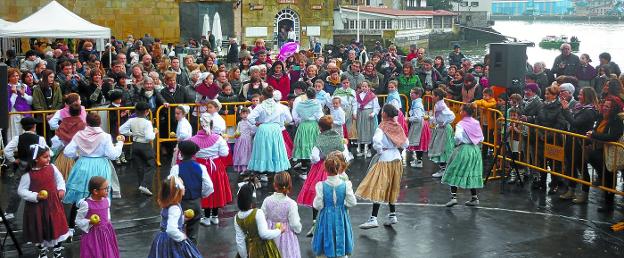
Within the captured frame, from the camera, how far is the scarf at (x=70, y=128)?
996 centimetres

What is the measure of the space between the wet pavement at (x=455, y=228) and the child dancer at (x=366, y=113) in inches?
84.7

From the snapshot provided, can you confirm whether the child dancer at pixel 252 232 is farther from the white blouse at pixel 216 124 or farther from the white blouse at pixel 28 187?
the white blouse at pixel 216 124

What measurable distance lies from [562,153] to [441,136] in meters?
2.08

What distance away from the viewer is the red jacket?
14.6m

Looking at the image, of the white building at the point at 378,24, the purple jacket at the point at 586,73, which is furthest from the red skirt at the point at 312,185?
the white building at the point at 378,24

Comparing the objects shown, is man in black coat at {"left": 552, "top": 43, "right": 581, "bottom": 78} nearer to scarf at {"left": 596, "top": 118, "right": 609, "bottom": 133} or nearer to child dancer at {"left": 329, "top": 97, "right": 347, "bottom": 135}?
scarf at {"left": 596, "top": 118, "right": 609, "bottom": 133}

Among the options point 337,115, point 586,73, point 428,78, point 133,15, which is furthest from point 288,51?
point 133,15

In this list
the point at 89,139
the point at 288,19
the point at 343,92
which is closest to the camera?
the point at 89,139

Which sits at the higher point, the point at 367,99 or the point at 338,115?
the point at 367,99

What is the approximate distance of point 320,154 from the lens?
9.56 meters

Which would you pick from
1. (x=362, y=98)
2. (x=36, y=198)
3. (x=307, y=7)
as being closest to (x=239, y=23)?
(x=307, y=7)

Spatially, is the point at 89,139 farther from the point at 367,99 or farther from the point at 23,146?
the point at 367,99

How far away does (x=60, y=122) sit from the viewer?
10484 millimetres

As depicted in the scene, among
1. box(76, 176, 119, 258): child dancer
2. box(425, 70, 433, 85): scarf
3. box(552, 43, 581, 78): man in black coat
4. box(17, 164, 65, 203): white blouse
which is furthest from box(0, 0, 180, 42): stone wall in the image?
box(76, 176, 119, 258): child dancer
